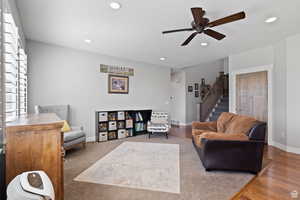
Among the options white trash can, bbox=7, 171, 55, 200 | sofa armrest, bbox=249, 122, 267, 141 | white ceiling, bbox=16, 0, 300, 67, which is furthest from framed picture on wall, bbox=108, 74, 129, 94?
white trash can, bbox=7, 171, 55, 200

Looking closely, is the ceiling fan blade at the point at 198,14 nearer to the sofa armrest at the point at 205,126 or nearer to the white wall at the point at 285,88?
the sofa armrest at the point at 205,126

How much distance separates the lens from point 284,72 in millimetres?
3588

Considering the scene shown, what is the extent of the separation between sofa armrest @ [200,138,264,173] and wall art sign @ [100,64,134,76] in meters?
3.45

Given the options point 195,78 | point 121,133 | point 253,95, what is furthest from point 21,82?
point 195,78

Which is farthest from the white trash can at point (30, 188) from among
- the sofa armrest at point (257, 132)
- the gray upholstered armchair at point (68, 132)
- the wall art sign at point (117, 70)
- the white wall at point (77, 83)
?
the wall art sign at point (117, 70)

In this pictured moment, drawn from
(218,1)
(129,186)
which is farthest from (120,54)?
(129,186)

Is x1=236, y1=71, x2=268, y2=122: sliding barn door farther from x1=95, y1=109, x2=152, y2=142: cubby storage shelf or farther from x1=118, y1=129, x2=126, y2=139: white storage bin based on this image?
x1=118, y1=129, x2=126, y2=139: white storage bin

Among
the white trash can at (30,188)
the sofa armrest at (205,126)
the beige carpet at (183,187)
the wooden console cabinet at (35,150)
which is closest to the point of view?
the white trash can at (30,188)

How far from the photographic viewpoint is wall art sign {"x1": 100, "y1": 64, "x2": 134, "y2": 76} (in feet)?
15.0

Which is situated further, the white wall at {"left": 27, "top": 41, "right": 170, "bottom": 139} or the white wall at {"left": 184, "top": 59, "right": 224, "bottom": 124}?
the white wall at {"left": 184, "top": 59, "right": 224, "bottom": 124}

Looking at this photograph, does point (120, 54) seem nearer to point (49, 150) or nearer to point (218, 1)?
point (218, 1)

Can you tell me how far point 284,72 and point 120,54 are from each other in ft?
14.1

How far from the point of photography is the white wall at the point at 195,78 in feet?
23.2

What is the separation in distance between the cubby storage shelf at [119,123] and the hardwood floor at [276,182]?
11.5 ft
